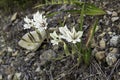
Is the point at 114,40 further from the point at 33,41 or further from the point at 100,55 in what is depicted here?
the point at 33,41

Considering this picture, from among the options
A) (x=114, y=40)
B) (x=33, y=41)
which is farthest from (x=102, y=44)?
(x=33, y=41)

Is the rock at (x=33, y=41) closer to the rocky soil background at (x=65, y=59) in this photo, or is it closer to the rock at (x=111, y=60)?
the rocky soil background at (x=65, y=59)

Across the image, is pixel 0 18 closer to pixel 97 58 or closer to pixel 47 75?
pixel 47 75

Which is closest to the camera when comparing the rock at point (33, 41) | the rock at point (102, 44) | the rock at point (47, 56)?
the rock at point (102, 44)

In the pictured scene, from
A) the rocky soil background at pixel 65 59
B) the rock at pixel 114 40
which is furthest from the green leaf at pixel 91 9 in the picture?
the rock at pixel 114 40

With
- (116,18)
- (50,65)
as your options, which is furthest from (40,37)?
(116,18)

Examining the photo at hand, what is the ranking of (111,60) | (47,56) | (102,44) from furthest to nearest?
(47,56) < (102,44) < (111,60)

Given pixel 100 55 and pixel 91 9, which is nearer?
pixel 100 55

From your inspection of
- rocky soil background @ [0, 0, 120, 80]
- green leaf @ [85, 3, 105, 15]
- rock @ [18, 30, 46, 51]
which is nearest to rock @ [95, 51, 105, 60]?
rocky soil background @ [0, 0, 120, 80]
